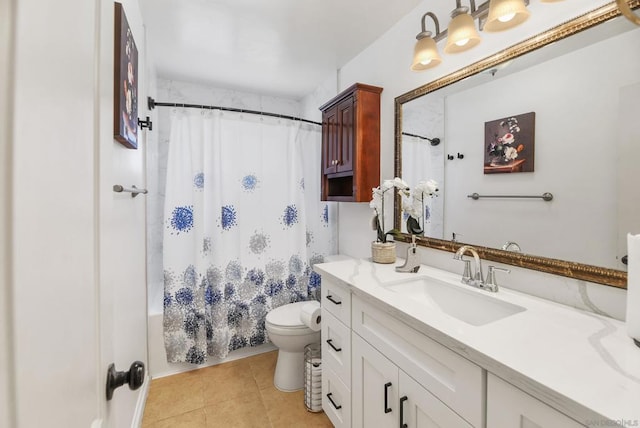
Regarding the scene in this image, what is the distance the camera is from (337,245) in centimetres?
260

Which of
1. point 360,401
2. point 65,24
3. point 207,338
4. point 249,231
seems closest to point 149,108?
point 249,231

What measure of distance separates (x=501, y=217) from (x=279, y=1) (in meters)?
1.62

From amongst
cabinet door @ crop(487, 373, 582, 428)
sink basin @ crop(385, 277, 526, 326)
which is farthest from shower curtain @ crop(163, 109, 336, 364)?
cabinet door @ crop(487, 373, 582, 428)

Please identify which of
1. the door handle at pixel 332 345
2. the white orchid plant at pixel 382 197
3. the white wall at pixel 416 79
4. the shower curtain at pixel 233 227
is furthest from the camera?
the shower curtain at pixel 233 227

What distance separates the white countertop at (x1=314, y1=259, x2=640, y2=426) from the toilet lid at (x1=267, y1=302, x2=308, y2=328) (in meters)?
0.98

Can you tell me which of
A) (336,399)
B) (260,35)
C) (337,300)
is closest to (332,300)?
(337,300)

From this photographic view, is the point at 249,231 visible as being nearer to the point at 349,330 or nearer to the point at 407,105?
the point at 349,330

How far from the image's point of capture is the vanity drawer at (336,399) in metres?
1.38

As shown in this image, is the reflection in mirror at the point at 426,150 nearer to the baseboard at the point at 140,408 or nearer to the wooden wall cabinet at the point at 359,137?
the wooden wall cabinet at the point at 359,137

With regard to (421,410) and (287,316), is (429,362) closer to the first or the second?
(421,410)

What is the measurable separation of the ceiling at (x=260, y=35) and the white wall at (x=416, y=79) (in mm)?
104

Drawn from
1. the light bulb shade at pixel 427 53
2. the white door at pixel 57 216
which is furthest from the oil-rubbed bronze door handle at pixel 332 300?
the light bulb shade at pixel 427 53

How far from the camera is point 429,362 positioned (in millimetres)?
919

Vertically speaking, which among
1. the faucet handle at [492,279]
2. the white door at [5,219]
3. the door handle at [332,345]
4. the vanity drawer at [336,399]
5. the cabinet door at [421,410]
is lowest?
the vanity drawer at [336,399]
